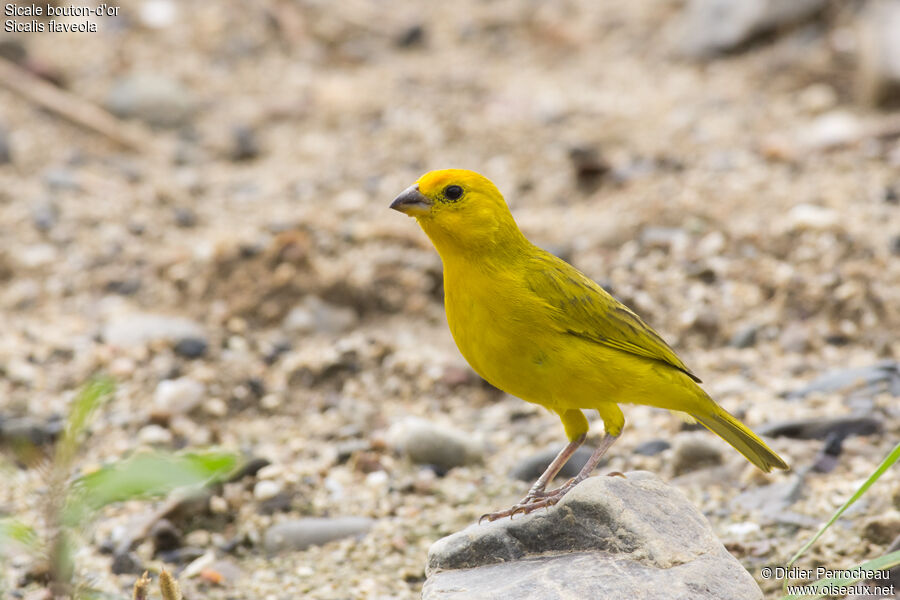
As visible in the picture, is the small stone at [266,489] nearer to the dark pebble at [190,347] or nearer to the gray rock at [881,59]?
the dark pebble at [190,347]

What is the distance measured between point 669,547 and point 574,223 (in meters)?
3.99

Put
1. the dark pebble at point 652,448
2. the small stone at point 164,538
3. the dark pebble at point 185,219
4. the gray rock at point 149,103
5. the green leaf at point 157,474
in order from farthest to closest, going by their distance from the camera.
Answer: the gray rock at point 149,103 → the dark pebble at point 185,219 → the dark pebble at point 652,448 → the small stone at point 164,538 → the green leaf at point 157,474

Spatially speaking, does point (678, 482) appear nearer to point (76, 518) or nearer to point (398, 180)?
point (76, 518)

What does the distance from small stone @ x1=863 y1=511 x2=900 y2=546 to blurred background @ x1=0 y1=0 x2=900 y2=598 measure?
0.04 ft

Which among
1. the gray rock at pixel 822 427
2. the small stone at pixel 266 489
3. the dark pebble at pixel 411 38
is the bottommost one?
the small stone at pixel 266 489

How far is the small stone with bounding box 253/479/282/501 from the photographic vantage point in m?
4.40

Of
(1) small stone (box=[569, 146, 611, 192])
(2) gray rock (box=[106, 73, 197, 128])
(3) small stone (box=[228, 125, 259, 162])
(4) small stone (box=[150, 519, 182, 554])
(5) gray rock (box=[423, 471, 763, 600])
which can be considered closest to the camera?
(5) gray rock (box=[423, 471, 763, 600])

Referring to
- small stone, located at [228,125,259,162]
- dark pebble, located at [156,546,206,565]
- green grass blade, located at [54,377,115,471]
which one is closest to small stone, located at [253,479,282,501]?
dark pebble, located at [156,546,206,565]

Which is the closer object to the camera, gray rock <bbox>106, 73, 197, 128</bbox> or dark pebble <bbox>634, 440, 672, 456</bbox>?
dark pebble <bbox>634, 440, 672, 456</bbox>

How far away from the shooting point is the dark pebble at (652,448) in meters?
Answer: 4.55

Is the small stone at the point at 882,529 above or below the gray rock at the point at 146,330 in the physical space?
below

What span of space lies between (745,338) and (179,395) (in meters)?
2.93

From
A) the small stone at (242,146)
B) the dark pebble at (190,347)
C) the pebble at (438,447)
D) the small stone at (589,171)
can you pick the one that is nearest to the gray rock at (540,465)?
the pebble at (438,447)

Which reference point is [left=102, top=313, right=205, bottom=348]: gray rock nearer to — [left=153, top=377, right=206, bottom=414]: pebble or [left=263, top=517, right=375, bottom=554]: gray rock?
[left=153, top=377, right=206, bottom=414]: pebble
